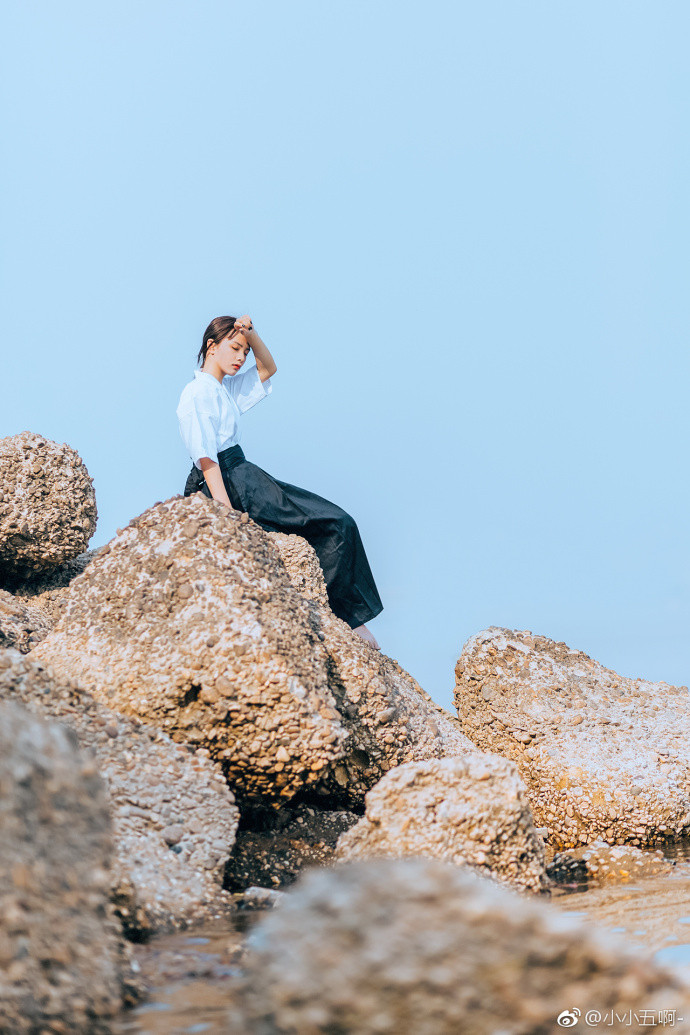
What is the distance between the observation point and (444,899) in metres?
1.71

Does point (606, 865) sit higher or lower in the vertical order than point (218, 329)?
lower

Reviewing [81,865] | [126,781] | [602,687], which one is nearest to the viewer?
[81,865]

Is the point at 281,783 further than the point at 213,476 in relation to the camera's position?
No

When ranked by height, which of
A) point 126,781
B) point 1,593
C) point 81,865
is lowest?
point 81,865

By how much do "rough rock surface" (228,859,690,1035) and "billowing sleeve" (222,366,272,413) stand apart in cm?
555

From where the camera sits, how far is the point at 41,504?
6418 mm

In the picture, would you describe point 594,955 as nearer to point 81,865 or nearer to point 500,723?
point 81,865

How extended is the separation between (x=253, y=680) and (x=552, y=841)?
2.68m

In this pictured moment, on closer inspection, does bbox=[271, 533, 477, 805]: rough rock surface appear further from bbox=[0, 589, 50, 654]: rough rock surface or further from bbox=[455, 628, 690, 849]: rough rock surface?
bbox=[0, 589, 50, 654]: rough rock surface

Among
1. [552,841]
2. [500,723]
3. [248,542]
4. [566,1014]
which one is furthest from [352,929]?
[500,723]

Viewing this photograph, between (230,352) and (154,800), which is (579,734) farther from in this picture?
(230,352)

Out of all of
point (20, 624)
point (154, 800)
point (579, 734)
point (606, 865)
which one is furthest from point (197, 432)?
point (606, 865)

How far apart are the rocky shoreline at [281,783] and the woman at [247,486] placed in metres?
0.49

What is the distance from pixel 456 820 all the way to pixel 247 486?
10.7 feet
